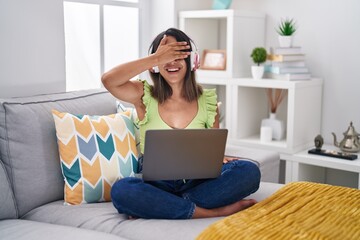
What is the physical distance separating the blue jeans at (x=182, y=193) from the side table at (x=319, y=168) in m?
0.93

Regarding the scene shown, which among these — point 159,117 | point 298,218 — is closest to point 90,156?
point 159,117

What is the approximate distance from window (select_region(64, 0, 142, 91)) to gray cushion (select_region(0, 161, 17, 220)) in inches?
38.1

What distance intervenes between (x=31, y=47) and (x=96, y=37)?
25.7 inches

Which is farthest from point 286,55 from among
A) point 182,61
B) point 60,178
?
point 60,178

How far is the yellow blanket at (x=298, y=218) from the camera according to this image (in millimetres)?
1538

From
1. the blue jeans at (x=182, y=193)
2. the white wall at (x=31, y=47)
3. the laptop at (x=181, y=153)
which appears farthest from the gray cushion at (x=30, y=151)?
the laptop at (x=181, y=153)

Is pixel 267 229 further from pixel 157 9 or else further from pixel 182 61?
pixel 157 9

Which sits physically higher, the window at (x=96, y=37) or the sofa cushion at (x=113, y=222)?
the window at (x=96, y=37)

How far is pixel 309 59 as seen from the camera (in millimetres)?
3174

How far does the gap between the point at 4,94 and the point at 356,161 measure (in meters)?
1.85

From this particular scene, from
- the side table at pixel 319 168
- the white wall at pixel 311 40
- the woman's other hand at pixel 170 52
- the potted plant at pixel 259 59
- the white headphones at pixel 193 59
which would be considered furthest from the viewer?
the potted plant at pixel 259 59

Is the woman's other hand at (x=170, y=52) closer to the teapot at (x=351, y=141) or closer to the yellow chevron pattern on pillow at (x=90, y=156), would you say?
the yellow chevron pattern on pillow at (x=90, y=156)

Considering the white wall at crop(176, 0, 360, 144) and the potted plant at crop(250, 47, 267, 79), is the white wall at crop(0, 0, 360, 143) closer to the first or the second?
the white wall at crop(176, 0, 360, 144)

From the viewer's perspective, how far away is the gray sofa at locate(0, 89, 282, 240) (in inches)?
65.6
